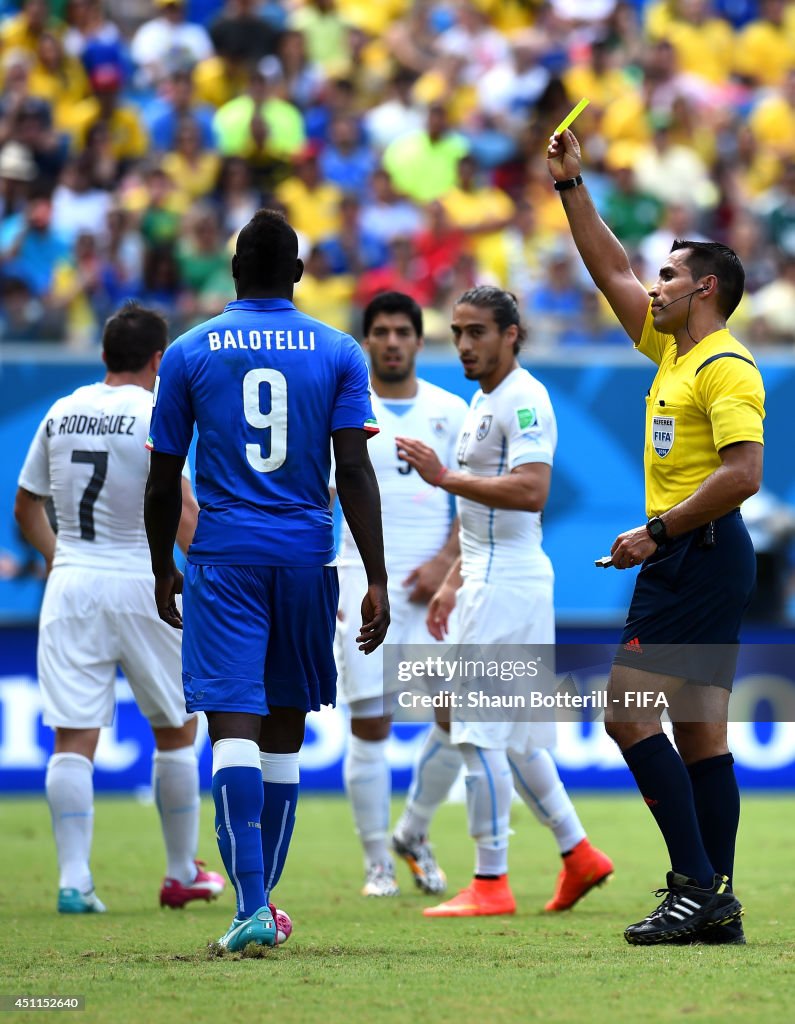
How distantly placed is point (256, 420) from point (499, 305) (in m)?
2.07

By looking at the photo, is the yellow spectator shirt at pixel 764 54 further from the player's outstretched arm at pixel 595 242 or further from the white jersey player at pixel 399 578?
the player's outstretched arm at pixel 595 242

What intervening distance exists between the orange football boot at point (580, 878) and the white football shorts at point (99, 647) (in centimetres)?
189

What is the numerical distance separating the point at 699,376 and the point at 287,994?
2540mm

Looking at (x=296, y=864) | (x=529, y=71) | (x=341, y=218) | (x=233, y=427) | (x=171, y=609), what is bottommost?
(x=296, y=864)

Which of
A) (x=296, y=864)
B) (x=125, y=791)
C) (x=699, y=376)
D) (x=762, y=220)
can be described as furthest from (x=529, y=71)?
(x=699, y=376)

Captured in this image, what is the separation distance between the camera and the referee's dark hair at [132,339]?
7500mm

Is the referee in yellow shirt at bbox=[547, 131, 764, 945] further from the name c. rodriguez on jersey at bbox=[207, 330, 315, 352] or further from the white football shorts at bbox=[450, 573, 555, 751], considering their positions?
the white football shorts at bbox=[450, 573, 555, 751]

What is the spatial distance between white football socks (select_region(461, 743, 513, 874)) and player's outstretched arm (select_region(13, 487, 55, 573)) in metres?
2.17

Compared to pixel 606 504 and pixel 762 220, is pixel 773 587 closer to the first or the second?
pixel 606 504

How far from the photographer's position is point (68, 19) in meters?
17.8

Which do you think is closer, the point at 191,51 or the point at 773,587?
the point at 773,587

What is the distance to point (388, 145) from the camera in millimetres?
17141

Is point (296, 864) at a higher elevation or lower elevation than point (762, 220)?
lower

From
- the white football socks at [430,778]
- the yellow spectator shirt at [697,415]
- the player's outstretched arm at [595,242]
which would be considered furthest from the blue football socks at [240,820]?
the white football socks at [430,778]
